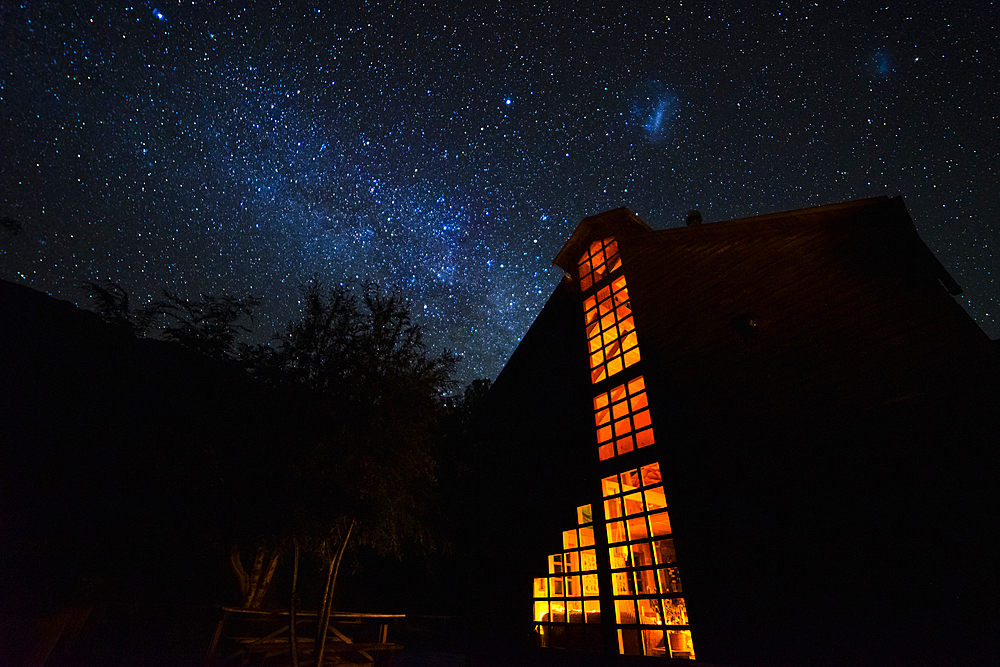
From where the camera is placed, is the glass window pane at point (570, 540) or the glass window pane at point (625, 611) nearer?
the glass window pane at point (625, 611)

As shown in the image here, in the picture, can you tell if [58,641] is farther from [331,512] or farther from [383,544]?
[383,544]

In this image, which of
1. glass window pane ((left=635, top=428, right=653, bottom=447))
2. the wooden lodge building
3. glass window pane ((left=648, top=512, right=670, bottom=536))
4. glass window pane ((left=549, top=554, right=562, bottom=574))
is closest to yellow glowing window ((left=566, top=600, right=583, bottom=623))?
the wooden lodge building

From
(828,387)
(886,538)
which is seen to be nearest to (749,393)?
(828,387)

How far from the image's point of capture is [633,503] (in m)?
7.88

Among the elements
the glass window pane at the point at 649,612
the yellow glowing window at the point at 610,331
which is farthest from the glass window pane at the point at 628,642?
the yellow glowing window at the point at 610,331

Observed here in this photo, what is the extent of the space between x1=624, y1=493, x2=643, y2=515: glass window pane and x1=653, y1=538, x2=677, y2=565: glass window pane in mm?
666

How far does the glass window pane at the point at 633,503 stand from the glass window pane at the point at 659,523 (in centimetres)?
36

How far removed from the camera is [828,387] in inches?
240

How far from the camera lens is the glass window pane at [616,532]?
7820mm

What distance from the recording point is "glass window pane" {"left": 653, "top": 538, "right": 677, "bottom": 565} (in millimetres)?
6965

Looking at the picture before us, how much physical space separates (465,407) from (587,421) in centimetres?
896

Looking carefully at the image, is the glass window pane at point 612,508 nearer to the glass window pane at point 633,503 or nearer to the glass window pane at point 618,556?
the glass window pane at point 633,503

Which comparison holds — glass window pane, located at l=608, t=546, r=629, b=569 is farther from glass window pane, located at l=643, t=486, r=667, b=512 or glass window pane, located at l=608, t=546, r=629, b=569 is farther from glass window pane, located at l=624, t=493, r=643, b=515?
glass window pane, located at l=643, t=486, r=667, b=512

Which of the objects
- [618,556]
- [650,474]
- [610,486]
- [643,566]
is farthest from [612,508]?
[643,566]
